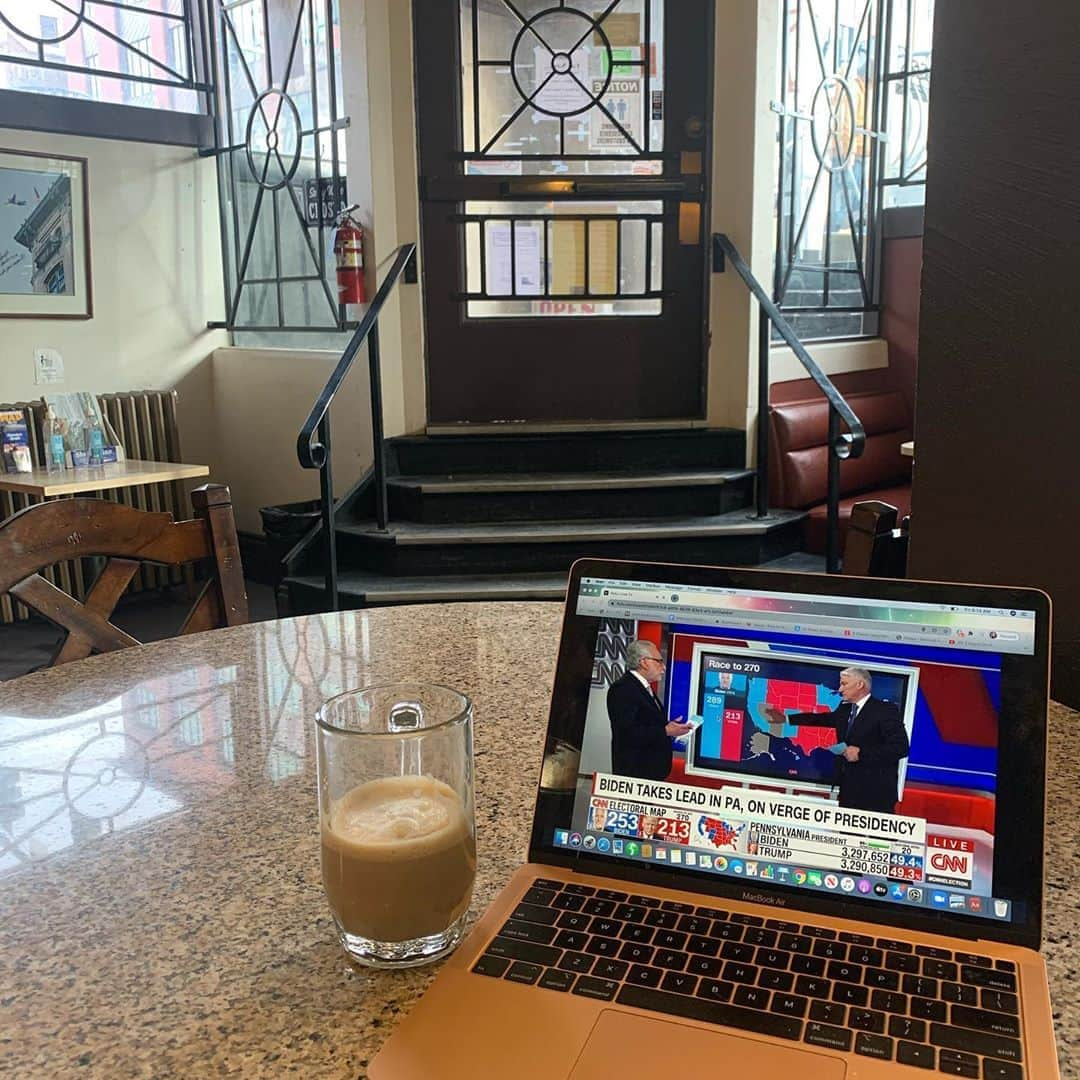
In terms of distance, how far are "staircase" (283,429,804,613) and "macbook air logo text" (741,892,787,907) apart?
288 cm

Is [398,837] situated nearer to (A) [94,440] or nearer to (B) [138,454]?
(A) [94,440]

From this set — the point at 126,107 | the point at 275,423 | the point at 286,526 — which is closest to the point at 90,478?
the point at 286,526

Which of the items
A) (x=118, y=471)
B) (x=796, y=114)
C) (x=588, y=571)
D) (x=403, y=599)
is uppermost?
(x=796, y=114)

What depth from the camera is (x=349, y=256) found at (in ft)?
13.6

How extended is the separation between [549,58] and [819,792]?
12.8 ft

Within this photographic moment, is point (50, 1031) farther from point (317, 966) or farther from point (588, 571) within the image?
point (588, 571)

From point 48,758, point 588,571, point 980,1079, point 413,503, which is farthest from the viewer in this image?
point 413,503

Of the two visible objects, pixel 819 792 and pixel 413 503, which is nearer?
pixel 819 792

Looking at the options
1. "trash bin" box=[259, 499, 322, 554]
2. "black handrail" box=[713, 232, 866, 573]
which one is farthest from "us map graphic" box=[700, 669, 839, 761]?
"trash bin" box=[259, 499, 322, 554]

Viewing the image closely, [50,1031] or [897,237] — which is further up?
[897,237]

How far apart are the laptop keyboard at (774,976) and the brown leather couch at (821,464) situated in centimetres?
352

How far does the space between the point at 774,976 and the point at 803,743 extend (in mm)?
153

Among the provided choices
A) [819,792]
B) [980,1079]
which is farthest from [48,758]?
[980,1079]

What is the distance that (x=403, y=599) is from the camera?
141 inches
